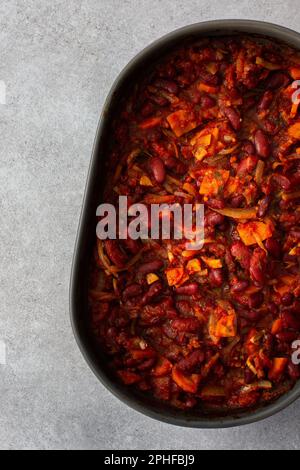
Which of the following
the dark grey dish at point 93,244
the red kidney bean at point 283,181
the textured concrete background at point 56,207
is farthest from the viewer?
the textured concrete background at point 56,207

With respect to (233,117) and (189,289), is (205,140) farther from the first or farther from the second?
(189,289)

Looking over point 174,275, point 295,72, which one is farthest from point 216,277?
point 295,72

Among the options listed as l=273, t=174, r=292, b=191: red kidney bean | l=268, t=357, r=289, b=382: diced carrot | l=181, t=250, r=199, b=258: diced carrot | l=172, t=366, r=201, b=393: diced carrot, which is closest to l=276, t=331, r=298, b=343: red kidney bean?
l=268, t=357, r=289, b=382: diced carrot

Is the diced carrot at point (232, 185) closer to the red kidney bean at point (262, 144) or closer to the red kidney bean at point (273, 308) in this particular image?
the red kidney bean at point (262, 144)

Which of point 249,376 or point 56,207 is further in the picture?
point 56,207

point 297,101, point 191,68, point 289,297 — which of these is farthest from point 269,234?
point 191,68

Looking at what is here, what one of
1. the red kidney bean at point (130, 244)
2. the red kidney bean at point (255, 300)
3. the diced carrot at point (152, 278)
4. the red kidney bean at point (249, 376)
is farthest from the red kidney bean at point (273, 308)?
the red kidney bean at point (130, 244)
